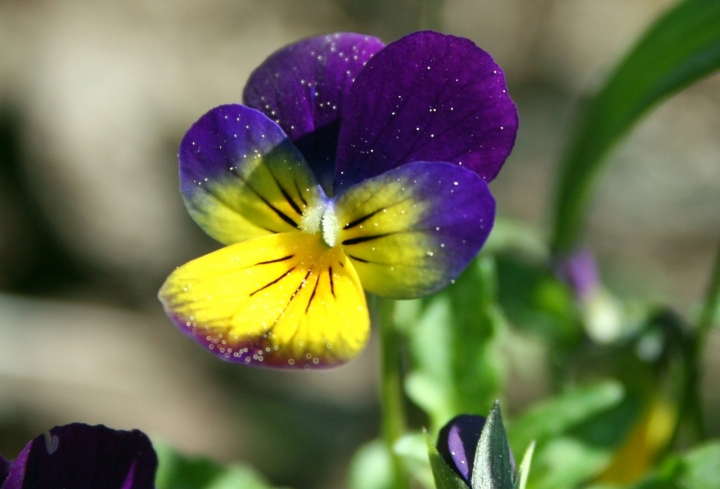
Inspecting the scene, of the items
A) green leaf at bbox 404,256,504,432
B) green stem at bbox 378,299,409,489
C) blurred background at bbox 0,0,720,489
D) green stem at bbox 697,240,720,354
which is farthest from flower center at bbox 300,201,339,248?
blurred background at bbox 0,0,720,489

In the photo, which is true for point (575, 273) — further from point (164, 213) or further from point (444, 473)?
point (164, 213)

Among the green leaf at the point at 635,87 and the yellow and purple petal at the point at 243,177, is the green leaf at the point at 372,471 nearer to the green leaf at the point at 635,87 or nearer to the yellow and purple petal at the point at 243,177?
the green leaf at the point at 635,87

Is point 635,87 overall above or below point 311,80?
above

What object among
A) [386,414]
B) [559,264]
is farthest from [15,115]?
[386,414]

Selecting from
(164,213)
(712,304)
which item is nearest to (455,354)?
(712,304)

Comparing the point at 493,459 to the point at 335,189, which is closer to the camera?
the point at 493,459

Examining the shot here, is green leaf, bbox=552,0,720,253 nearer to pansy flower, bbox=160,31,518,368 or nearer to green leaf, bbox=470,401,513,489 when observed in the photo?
pansy flower, bbox=160,31,518,368

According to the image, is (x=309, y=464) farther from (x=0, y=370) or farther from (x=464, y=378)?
(x=464, y=378)
